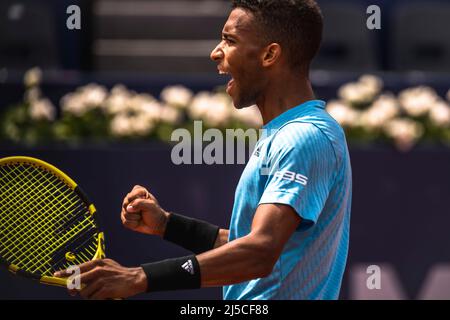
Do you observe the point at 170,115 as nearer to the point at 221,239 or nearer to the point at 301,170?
the point at 221,239

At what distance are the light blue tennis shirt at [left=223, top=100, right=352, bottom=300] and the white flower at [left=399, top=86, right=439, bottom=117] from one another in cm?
332

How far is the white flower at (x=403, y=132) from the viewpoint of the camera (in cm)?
592

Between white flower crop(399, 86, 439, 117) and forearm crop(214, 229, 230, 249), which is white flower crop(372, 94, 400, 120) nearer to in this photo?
white flower crop(399, 86, 439, 117)

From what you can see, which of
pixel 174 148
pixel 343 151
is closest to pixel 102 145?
→ pixel 174 148

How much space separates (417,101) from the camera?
6227 mm

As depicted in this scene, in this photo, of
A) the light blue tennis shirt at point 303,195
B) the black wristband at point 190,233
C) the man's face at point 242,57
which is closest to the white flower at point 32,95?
the black wristband at point 190,233

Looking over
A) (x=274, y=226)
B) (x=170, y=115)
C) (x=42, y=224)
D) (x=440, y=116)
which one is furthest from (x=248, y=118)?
(x=274, y=226)

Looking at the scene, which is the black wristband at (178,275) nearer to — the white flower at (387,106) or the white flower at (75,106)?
the white flower at (75,106)

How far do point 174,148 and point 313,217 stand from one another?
9.79ft

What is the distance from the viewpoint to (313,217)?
273cm

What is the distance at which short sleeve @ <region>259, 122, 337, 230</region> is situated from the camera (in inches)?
107

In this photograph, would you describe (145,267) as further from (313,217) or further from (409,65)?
(409,65)

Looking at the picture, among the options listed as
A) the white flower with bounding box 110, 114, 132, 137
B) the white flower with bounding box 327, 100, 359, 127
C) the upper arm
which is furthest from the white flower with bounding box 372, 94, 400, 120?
the upper arm

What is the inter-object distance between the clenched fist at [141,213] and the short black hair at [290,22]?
633 mm
